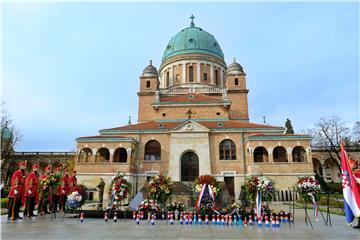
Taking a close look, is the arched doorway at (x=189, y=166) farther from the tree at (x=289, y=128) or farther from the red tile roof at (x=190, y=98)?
the tree at (x=289, y=128)

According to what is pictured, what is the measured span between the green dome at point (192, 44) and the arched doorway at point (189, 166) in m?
20.8

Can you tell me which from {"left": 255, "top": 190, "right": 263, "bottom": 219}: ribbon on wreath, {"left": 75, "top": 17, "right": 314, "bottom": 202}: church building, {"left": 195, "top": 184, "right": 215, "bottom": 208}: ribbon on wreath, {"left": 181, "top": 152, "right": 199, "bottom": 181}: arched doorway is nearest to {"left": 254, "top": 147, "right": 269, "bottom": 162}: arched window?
{"left": 75, "top": 17, "right": 314, "bottom": 202}: church building

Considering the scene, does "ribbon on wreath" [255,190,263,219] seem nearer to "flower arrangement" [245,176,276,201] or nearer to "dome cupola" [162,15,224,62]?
"flower arrangement" [245,176,276,201]

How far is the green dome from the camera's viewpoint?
4047 cm

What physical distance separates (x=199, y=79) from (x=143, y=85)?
9.28m

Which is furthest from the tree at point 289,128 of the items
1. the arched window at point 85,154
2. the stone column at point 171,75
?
the arched window at point 85,154

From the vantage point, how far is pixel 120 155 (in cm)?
2731

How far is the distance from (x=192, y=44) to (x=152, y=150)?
22.2 metres

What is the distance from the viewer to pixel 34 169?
12141mm

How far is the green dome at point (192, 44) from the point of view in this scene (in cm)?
4047

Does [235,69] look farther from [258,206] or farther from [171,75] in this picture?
[258,206]

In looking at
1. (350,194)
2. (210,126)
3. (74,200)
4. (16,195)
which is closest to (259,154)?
(210,126)

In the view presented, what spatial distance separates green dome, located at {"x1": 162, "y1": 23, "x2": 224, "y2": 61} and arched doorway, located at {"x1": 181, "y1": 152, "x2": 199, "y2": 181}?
68.3 feet

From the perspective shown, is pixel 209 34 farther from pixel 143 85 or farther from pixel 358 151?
pixel 358 151
